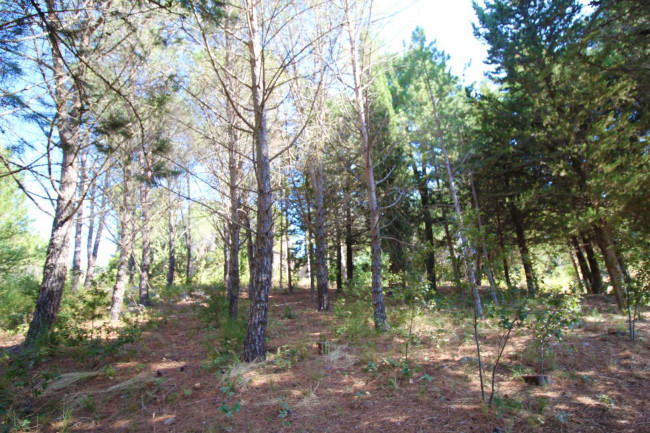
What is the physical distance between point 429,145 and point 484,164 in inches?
110

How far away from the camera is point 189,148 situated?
10977 millimetres

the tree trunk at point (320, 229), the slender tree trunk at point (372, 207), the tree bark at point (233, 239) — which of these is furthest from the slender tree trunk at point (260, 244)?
the tree trunk at point (320, 229)

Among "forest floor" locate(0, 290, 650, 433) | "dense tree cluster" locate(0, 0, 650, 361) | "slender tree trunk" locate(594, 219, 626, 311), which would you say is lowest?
"forest floor" locate(0, 290, 650, 433)

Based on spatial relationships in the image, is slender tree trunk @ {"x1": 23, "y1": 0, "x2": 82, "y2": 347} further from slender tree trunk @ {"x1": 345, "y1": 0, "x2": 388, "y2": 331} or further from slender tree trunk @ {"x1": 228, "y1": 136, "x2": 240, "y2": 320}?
slender tree trunk @ {"x1": 345, "y1": 0, "x2": 388, "y2": 331}

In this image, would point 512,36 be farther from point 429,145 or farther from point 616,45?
point 616,45

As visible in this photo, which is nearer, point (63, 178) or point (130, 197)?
point (63, 178)

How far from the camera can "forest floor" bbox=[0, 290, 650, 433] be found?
11.1ft

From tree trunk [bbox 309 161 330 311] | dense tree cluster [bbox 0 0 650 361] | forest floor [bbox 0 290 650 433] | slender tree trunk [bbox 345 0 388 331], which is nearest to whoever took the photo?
forest floor [bbox 0 290 650 433]

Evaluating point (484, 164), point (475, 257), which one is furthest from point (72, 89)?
point (484, 164)

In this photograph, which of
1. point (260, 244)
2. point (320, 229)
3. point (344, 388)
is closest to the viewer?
point (344, 388)

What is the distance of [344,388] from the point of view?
168 inches

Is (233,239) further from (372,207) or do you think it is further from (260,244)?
(372,207)

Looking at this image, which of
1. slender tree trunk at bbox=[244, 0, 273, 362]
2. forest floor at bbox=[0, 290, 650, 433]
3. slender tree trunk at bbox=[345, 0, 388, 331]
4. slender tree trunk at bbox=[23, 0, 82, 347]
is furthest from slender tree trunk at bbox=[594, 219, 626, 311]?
slender tree trunk at bbox=[23, 0, 82, 347]

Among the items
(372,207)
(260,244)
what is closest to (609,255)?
(372,207)
